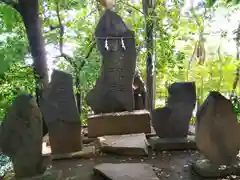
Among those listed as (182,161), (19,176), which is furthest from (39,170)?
(182,161)

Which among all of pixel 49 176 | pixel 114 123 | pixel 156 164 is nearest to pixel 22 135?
pixel 49 176

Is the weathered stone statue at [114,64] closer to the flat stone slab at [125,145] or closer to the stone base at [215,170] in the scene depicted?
the flat stone slab at [125,145]

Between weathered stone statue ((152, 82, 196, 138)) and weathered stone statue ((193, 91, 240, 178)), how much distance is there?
76 cm

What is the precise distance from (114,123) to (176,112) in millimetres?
745

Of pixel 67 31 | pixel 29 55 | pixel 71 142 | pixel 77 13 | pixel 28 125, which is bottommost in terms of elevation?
pixel 71 142

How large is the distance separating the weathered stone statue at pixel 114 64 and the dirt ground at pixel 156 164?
0.86 m

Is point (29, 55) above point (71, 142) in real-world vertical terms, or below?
above

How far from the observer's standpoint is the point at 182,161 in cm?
274

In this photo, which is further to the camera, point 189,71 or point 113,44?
point 189,71

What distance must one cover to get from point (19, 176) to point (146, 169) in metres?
1.00

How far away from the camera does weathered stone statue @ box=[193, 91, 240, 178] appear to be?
2.36 meters

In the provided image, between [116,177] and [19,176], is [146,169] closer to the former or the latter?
[116,177]

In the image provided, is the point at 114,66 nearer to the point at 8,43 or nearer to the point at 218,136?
the point at 8,43

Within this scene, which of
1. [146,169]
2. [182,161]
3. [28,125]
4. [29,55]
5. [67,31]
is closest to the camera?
[28,125]
